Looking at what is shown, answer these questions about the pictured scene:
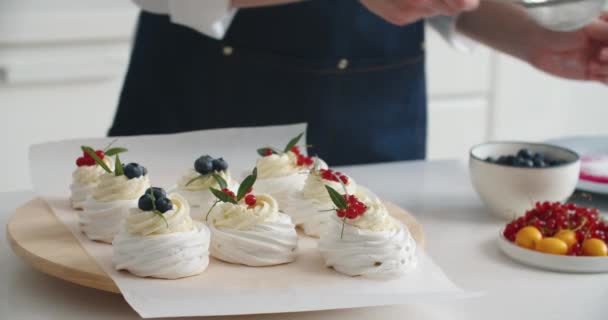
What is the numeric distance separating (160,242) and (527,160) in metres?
0.57

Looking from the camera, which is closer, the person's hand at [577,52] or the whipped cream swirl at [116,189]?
the whipped cream swirl at [116,189]

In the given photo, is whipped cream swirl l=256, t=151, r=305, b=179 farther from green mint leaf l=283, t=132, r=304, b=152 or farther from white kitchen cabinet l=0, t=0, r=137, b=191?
white kitchen cabinet l=0, t=0, r=137, b=191

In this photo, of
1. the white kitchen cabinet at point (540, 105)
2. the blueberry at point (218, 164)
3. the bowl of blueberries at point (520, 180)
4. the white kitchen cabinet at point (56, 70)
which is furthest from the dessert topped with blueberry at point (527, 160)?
the white kitchen cabinet at point (540, 105)

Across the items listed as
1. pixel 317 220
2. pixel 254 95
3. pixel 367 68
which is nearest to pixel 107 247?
pixel 317 220

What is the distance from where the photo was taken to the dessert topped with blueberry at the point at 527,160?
1.31 metres

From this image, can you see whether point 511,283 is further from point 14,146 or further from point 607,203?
point 14,146

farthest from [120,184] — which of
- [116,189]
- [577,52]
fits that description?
[577,52]

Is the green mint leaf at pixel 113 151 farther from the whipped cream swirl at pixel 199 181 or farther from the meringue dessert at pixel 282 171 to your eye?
the meringue dessert at pixel 282 171

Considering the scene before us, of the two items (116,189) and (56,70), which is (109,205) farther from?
(56,70)

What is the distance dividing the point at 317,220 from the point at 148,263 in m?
0.24

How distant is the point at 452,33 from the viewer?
1742mm

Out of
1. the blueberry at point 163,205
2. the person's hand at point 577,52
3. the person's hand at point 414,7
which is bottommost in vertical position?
the blueberry at point 163,205

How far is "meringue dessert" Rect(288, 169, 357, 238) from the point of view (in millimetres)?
1151

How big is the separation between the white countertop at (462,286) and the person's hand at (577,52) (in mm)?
327
